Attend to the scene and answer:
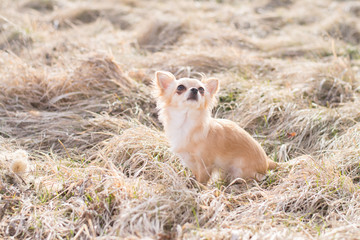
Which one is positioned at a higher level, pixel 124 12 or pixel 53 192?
pixel 124 12

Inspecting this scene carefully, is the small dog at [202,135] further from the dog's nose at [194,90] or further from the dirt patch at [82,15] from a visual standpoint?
the dirt patch at [82,15]

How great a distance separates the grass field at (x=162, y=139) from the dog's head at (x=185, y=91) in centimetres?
58

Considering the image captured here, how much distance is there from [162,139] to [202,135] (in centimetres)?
84

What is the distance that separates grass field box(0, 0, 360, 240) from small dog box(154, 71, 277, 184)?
0.52ft

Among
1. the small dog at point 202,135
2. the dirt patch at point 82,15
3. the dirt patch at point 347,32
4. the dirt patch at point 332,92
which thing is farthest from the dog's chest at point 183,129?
the dirt patch at point 82,15

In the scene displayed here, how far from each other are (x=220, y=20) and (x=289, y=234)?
25.4 feet

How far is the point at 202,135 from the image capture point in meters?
3.09

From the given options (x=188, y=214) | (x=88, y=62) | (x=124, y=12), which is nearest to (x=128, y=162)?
(x=188, y=214)

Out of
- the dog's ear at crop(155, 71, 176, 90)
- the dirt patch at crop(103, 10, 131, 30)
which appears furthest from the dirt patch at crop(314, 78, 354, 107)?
the dirt patch at crop(103, 10, 131, 30)

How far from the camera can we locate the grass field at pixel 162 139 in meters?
2.62

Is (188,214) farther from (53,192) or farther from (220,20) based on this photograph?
(220,20)

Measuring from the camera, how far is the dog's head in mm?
3012

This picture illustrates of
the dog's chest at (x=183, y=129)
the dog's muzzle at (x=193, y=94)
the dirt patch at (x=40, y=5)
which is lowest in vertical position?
the dog's chest at (x=183, y=129)

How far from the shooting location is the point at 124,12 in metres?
10.4
